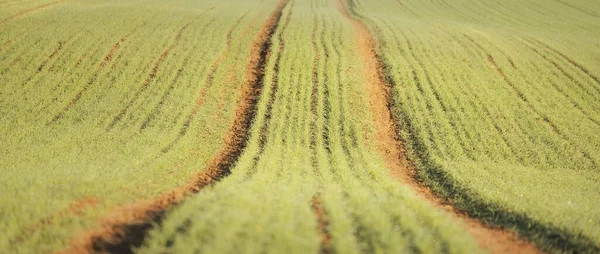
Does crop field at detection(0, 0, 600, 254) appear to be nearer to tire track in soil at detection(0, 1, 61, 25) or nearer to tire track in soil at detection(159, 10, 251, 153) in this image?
tire track in soil at detection(159, 10, 251, 153)

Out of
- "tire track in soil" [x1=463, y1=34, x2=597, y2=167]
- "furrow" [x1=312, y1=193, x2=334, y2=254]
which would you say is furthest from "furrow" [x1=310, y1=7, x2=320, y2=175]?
"tire track in soil" [x1=463, y1=34, x2=597, y2=167]

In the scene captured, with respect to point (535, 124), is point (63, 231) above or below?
above

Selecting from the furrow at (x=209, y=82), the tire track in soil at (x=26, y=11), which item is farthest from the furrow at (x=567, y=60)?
the tire track in soil at (x=26, y=11)

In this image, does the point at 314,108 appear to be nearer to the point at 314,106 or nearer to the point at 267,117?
the point at 314,106

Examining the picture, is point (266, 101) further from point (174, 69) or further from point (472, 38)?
point (472, 38)

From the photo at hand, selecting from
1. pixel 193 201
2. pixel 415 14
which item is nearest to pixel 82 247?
pixel 193 201

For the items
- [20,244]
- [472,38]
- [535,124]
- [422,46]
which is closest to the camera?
[20,244]
